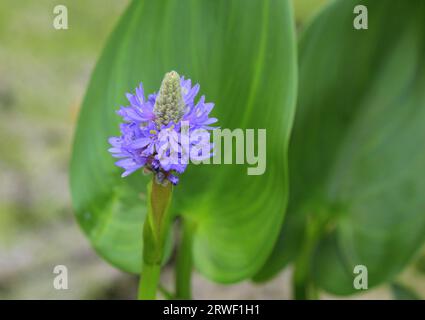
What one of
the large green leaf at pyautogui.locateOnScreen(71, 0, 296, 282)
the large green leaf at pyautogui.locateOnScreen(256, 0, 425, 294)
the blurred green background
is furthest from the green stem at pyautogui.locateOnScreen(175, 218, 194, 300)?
the blurred green background

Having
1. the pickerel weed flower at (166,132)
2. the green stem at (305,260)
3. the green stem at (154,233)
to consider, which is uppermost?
the pickerel weed flower at (166,132)

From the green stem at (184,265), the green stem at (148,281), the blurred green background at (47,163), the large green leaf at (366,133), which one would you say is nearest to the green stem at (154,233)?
the green stem at (148,281)

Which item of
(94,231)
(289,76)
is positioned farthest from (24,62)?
(289,76)

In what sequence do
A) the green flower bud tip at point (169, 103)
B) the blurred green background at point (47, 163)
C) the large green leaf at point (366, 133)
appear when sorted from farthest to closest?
the blurred green background at point (47, 163), the large green leaf at point (366, 133), the green flower bud tip at point (169, 103)

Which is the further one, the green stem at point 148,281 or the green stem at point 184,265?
the green stem at point 184,265

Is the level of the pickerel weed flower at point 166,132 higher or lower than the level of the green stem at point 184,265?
higher

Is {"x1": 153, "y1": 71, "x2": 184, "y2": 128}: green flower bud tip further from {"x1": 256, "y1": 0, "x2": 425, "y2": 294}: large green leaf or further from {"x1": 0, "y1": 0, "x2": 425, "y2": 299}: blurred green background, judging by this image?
{"x1": 0, "y1": 0, "x2": 425, "y2": 299}: blurred green background

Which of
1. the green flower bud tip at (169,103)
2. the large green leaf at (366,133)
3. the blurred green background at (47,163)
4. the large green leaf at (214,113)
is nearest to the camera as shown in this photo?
the green flower bud tip at (169,103)

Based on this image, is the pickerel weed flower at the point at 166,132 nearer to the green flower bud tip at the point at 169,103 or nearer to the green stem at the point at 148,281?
the green flower bud tip at the point at 169,103
